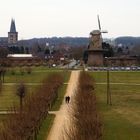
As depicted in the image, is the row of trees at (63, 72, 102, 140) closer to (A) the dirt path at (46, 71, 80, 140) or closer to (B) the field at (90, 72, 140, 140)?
(A) the dirt path at (46, 71, 80, 140)

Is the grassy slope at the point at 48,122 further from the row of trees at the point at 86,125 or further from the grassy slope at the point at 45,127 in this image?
the row of trees at the point at 86,125

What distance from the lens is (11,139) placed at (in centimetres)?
2217

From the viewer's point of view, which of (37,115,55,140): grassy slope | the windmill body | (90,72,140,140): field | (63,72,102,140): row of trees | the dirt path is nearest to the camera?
(63,72,102,140): row of trees

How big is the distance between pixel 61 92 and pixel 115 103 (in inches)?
479

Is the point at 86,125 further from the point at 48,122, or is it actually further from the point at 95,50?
the point at 95,50

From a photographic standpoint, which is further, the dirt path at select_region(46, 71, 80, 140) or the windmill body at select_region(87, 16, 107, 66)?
the windmill body at select_region(87, 16, 107, 66)

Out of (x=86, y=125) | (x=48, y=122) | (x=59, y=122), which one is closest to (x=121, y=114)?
(x=59, y=122)

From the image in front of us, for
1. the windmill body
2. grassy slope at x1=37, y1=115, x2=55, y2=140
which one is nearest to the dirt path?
grassy slope at x1=37, y1=115, x2=55, y2=140

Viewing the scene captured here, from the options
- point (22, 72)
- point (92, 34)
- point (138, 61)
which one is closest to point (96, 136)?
point (22, 72)

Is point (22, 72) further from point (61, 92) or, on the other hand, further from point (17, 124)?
point (17, 124)

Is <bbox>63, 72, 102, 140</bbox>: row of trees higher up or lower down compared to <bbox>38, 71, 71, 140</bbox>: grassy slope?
higher up

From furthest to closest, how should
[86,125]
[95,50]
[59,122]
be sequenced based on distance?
[95,50], [59,122], [86,125]

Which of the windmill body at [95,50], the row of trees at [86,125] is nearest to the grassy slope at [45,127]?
the row of trees at [86,125]

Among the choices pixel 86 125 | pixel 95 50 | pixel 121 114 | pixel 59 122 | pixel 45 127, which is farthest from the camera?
pixel 95 50
